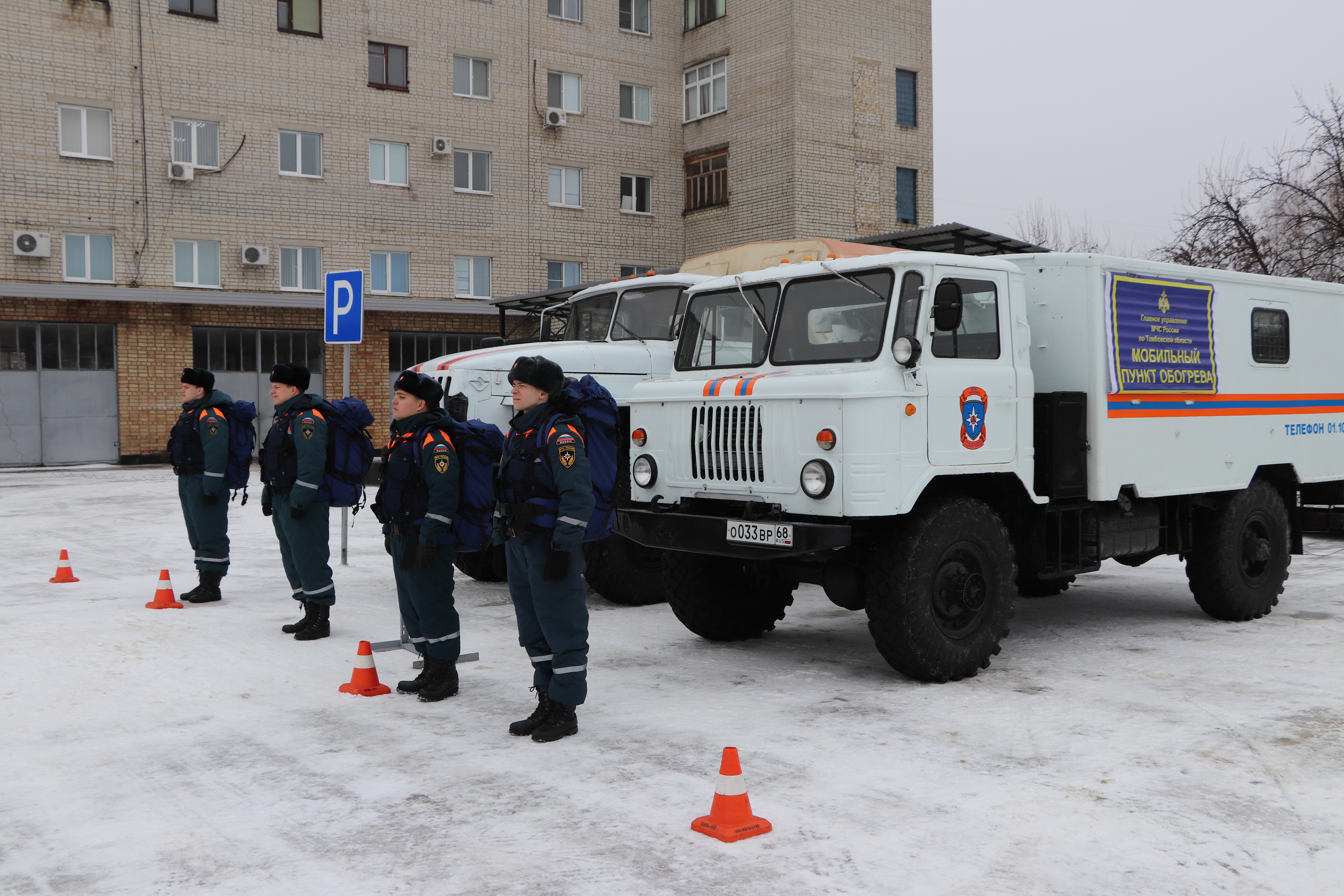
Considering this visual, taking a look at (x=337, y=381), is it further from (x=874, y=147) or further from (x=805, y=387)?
(x=805, y=387)

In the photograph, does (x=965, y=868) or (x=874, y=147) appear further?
(x=874, y=147)

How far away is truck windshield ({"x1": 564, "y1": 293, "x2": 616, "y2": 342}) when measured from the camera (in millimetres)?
10609

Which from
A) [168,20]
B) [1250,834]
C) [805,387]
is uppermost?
[168,20]

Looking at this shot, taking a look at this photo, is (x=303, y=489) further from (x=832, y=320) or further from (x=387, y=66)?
(x=387, y=66)

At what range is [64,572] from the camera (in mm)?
10688

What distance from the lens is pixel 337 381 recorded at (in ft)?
94.9

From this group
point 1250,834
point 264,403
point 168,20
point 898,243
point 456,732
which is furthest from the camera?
point 264,403

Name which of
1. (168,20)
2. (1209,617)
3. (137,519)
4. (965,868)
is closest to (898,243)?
(1209,617)

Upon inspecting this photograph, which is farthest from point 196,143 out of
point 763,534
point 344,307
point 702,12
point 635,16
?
point 763,534

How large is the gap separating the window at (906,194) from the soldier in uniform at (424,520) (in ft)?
89.1

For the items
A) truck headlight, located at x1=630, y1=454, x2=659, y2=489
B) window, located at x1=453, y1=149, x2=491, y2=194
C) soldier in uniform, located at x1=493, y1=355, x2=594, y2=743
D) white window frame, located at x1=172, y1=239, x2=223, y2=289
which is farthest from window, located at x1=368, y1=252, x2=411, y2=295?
soldier in uniform, located at x1=493, y1=355, x2=594, y2=743

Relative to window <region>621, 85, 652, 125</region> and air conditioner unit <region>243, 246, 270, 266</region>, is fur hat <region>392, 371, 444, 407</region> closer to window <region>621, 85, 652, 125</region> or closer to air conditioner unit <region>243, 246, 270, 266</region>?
air conditioner unit <region>243, 246, 270, 266</region>

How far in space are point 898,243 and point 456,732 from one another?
834 cm

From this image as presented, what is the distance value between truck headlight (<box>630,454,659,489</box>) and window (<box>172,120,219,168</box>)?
2330 cm
